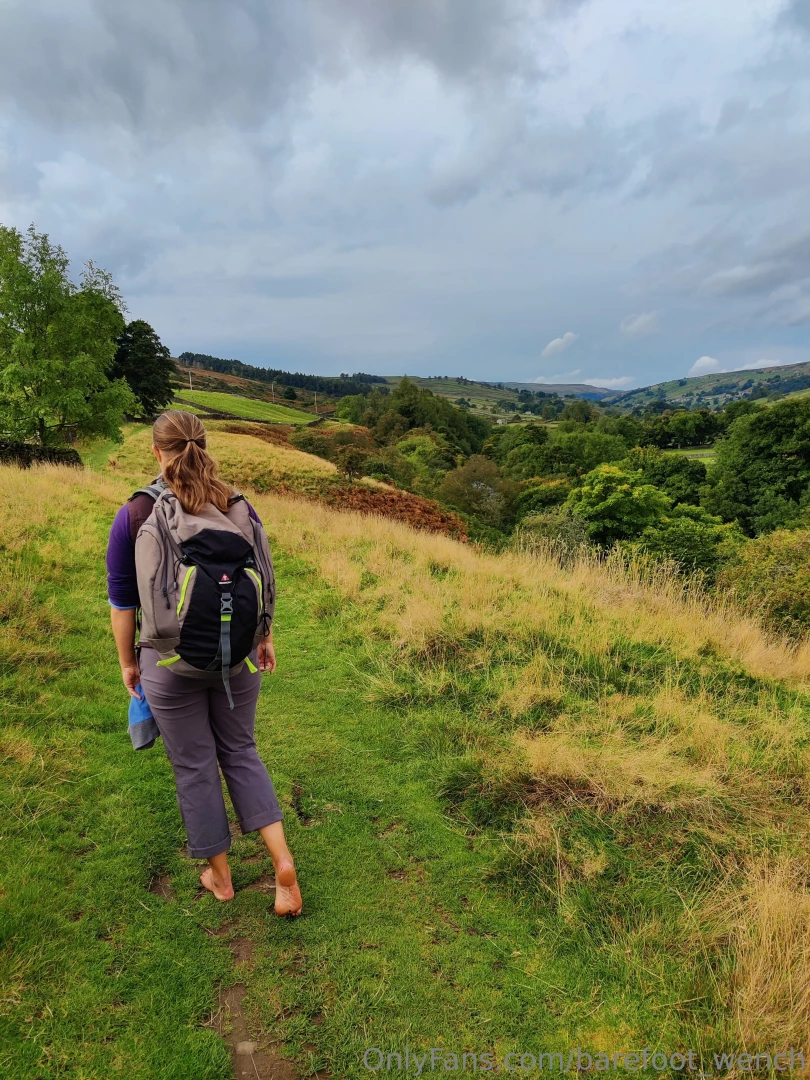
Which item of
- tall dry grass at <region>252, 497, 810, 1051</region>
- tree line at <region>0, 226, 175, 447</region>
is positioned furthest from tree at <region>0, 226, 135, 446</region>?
tall dry grass at <region>252, 497, 810, 1051</region>

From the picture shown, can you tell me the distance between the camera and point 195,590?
231 cm

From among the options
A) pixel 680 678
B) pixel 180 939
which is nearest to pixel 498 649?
pixel 680 678

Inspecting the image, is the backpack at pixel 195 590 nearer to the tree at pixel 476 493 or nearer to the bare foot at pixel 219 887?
the bare foot at pixel 219 887

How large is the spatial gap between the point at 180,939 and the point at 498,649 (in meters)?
3.96

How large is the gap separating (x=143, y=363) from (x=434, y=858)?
159 feet

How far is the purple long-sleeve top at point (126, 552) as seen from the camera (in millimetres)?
2514

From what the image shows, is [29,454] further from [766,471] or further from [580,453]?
[580,453]

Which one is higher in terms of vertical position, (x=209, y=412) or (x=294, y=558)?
(x=209, y=412)

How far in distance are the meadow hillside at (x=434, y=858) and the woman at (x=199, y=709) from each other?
35cm

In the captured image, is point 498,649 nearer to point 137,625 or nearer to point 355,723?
point 355,723

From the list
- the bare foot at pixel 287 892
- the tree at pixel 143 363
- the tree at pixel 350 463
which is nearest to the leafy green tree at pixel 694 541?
the tree at pixel 350 463

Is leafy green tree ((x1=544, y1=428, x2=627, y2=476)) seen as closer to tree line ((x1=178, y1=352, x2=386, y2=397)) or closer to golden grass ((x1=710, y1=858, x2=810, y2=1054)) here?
golden grass ((x1=710, y1=858, x2=810, y2=1054))

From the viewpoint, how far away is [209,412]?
54.6 m

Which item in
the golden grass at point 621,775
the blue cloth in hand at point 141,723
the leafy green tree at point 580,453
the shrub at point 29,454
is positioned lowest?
the golden grass at point 621,775
